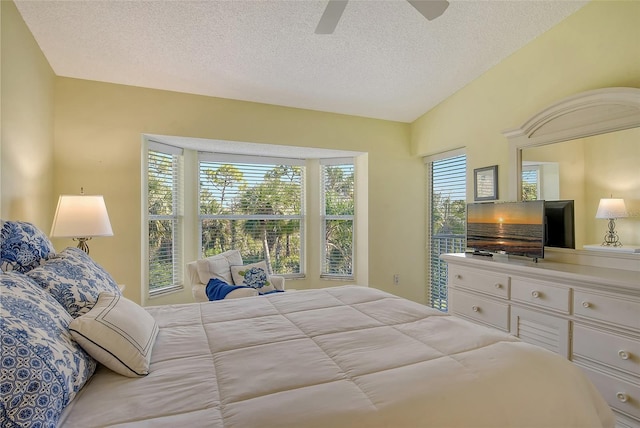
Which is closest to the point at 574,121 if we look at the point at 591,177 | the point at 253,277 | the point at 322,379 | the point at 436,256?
the point at 591,177

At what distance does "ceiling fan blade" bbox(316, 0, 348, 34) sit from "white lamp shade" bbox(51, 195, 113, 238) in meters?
1.99

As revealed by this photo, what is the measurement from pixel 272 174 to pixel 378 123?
4.94 ft

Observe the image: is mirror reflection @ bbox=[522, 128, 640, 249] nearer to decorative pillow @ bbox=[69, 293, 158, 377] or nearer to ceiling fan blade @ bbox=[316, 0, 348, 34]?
ceiling fan blade @ bbox=[316, 0, 348, 34]

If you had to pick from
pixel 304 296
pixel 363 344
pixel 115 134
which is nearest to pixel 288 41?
pixel 115 134

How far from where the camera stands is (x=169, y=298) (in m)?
3.64

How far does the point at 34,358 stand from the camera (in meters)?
0.84

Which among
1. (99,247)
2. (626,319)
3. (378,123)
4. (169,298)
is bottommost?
(169,298)

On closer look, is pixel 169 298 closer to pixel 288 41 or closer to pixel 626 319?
pixel 288 41

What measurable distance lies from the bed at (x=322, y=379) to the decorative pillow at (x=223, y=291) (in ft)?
4.18

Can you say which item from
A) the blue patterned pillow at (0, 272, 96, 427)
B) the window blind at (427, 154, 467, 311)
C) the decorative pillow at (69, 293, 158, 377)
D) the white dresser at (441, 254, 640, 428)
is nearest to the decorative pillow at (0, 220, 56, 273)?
the blue patterned pillow at (0, 272, 96, 427)

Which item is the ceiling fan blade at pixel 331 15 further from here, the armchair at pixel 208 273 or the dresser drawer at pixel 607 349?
the dresser drawer at pixel 607 349

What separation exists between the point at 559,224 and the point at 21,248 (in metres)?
3.38

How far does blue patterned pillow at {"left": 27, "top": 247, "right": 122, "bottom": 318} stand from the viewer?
127cm

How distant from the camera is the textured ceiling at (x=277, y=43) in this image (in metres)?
2.30
